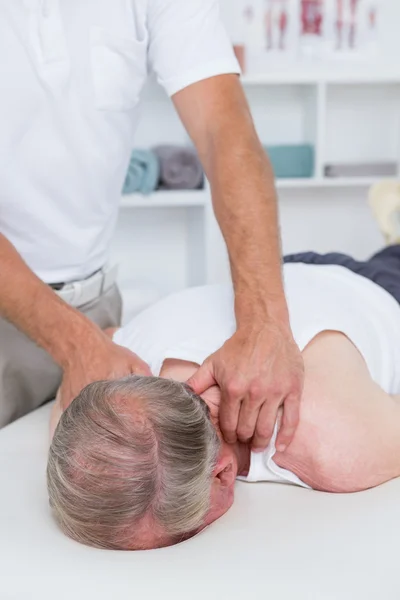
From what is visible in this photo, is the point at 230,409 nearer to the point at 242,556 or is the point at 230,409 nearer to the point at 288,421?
the point at 288,421

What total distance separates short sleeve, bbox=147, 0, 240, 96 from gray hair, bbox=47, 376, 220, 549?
2.58 feet

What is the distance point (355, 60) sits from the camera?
153 inches

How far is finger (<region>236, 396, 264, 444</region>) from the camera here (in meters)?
1.24

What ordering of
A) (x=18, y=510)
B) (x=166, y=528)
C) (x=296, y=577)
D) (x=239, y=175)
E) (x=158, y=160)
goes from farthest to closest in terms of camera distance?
(x=158, y=160) → (x=239, y=175) → (x=18, y=510) → (x=166, y=528) → (x=296, y=577)

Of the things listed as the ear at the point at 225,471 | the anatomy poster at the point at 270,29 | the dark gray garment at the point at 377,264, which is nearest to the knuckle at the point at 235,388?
the ear at the point at 225,471

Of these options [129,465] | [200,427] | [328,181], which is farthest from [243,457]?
[328,181]

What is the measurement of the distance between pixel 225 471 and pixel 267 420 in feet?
0.36

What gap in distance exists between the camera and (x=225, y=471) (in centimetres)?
127

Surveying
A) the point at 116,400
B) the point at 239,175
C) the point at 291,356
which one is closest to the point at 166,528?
the point at 116,400

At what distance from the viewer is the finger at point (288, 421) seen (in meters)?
1.27

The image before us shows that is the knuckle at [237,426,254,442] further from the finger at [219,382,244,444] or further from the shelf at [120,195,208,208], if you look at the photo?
the shelf at [120,195,208,208]

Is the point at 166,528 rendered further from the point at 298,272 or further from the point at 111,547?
the point at 298,272

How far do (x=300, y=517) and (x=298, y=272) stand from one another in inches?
26.6

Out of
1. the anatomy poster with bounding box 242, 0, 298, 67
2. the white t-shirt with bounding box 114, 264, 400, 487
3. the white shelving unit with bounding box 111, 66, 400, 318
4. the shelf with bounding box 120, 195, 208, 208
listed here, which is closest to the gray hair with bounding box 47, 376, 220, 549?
the white t-shirt with bounding box 114, 264, 400, 487
